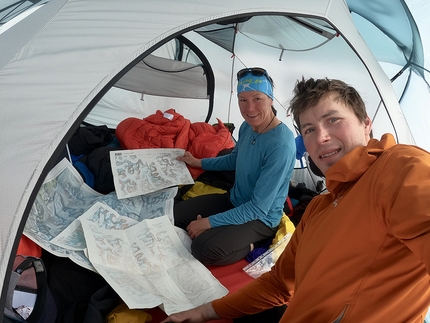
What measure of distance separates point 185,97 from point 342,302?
6.39ft

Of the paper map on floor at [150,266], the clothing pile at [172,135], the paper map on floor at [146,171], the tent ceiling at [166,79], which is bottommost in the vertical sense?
the paper map on floor at [150,266]

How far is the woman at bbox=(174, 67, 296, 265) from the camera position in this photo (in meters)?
1.36

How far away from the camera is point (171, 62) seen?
231 cm

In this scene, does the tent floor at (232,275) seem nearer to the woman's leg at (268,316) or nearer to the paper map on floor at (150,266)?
the paper map on floor at (150,266)

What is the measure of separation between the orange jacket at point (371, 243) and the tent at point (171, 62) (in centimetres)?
60

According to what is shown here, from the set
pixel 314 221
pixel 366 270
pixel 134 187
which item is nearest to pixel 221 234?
pixel 134 187

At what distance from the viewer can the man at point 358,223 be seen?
20.4 inches

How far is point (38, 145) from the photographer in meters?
0.84

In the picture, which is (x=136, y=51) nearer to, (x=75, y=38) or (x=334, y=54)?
(x=75, y=38)

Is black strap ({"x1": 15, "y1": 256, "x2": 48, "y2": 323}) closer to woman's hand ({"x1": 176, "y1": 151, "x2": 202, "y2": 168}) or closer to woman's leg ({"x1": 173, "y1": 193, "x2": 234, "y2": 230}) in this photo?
woman's leg ({"x1": 173, "y1": 193, "x2": 234, "y2": 230})

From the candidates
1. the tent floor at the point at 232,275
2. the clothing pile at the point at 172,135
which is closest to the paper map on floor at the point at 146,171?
the clothing pile at the point at 172,135

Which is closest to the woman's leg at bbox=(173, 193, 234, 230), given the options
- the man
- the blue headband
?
the blue headband

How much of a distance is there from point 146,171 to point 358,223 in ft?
4.08

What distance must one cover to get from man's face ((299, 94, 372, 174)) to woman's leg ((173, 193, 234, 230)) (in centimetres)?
87
